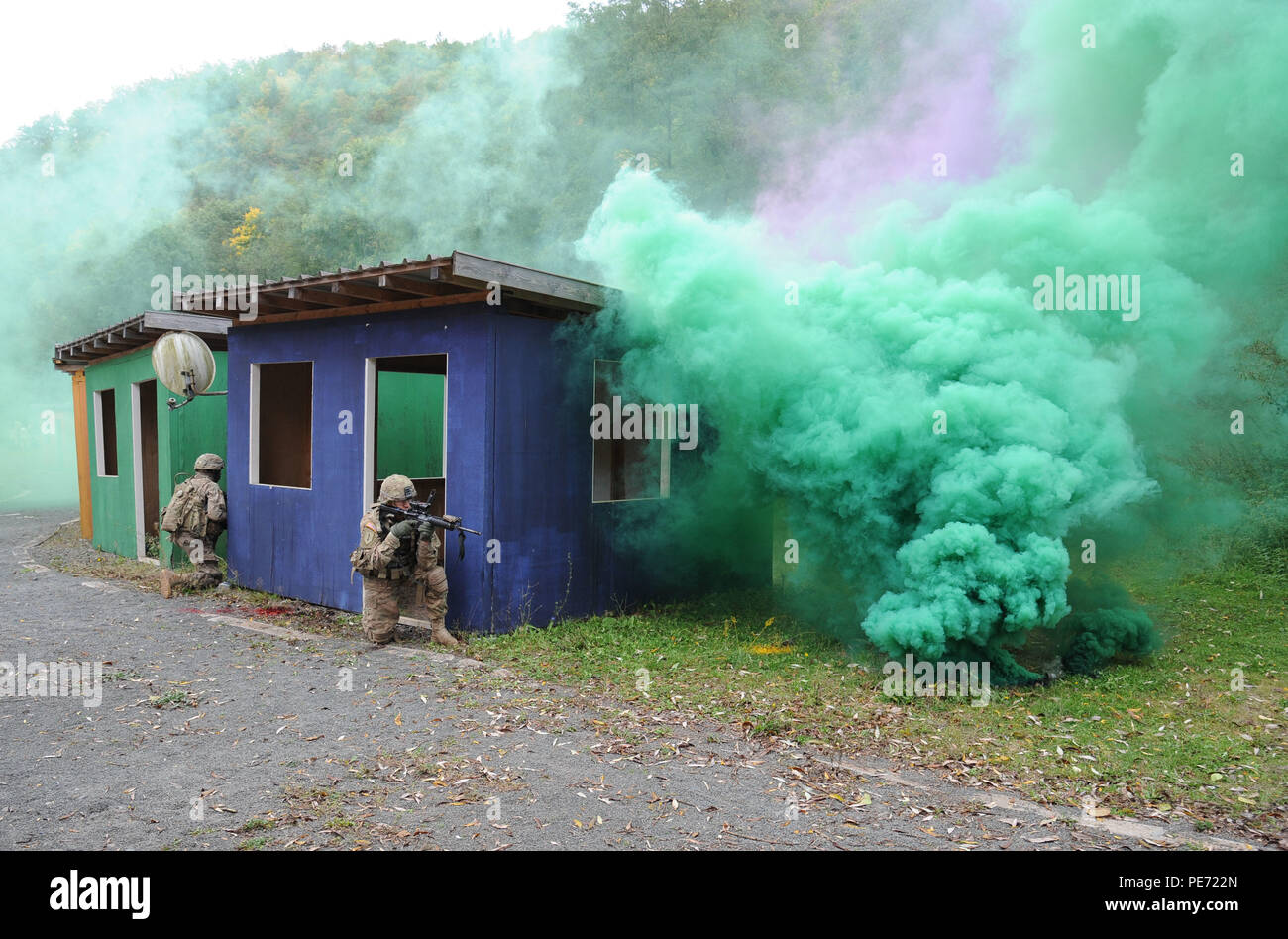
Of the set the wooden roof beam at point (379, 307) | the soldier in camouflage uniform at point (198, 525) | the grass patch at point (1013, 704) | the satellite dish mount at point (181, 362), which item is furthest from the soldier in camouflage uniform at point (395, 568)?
the satellite dish mount at point (181, 362)

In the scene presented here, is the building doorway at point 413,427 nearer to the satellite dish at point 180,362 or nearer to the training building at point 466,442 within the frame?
the training building at point 466,442

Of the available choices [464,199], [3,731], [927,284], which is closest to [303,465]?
[3,731]

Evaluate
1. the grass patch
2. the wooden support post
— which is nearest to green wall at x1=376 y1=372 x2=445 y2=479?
the grass patch

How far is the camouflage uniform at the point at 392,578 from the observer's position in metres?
8.33

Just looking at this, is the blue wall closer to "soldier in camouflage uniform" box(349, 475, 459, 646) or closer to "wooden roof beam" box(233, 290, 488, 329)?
"wooden roof beam" box(233, 290, 488, 329)

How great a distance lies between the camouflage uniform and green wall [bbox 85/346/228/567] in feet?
17.1

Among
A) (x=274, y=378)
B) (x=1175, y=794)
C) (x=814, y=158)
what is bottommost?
(x=1175, y=794)

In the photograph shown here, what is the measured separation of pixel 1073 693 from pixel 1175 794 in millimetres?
1906

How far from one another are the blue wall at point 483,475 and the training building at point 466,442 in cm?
2

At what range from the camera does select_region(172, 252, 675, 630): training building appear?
336 inches

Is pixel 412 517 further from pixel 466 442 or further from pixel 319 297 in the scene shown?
pixel 319 297

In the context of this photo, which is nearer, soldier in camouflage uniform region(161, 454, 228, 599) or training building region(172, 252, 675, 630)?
training building region(172, 252, 675, 630)

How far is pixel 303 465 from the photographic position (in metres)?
13.0

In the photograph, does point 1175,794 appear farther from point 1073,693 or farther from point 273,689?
point 273,689
